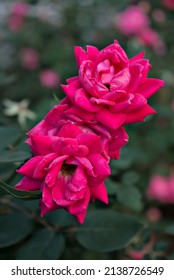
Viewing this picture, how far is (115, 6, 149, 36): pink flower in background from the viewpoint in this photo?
2.49 m

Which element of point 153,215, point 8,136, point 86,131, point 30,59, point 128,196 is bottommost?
point 153,215

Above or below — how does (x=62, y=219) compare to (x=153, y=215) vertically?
above

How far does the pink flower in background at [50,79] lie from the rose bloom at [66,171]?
72.3 inches

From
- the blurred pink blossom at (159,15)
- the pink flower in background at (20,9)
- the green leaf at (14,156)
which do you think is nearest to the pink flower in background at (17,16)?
the pink flower in background at (20,9)

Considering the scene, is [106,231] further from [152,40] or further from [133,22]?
[133,22]

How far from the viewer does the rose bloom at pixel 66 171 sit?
0.79 metres

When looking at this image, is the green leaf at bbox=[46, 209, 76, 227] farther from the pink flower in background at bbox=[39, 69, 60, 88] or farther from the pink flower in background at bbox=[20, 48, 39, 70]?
the pink flower in background at bbox=[20, 48, 39, 70]

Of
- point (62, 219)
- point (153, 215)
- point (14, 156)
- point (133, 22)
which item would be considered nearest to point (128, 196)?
point (62, 219)

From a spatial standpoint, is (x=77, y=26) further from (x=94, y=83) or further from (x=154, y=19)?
(x=94, y=83)

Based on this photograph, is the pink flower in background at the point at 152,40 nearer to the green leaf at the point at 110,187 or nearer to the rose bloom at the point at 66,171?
the green leaf at the point at 110,187

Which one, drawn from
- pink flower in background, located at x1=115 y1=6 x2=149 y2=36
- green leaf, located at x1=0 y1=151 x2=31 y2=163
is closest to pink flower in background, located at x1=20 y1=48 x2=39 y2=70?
pink flower in background, located at x1=115 y1=6 x2=149 y2=36

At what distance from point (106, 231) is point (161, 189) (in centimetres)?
111

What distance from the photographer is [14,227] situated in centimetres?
112

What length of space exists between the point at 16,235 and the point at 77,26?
80.6 inches
